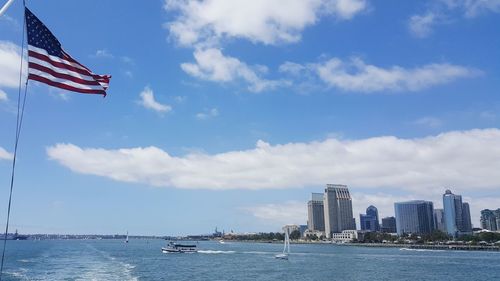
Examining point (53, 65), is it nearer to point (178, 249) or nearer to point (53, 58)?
point (53, 58)

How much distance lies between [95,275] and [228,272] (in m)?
24.2

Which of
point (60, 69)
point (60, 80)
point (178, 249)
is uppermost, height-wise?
point (60, 69)

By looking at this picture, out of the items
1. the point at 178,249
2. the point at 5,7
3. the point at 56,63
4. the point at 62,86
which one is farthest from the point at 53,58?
the point at 178,249

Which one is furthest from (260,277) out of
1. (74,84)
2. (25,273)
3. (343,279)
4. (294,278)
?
(74,84)

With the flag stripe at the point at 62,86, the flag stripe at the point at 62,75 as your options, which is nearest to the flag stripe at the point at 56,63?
the flag stripe at the point at 62,75

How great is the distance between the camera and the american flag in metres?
16.4

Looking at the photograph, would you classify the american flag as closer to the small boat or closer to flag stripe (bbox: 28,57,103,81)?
flag stripe (bbox: 28,57,103,81)

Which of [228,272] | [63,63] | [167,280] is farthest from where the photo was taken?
[228,272]

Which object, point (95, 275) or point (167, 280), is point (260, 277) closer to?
point (167, 280)

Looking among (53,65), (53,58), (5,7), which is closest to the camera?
(5,7)

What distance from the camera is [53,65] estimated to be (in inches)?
667

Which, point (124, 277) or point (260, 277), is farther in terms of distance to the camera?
point (260, 277)

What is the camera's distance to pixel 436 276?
271 ft

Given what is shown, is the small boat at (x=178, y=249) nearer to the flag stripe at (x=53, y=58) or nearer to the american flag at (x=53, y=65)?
the american flag at (x=53, y=65)
